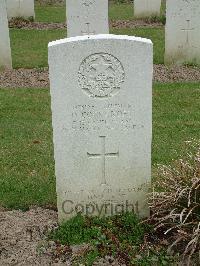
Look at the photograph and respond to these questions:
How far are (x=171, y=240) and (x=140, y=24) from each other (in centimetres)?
1126

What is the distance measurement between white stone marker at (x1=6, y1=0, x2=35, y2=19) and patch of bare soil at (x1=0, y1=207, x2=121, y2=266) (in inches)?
449

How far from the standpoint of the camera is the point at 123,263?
407 centimetres

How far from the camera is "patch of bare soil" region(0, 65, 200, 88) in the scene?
924cm

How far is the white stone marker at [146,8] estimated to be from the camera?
1548 centimetres

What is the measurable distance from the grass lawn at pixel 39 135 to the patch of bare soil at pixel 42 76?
0.36m

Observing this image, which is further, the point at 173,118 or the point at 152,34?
the point at 152,34

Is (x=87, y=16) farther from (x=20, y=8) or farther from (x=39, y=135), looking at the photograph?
(x=20, y=8)

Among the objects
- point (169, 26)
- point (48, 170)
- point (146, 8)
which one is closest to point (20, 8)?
point (146, 8)

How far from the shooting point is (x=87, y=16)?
398 inches

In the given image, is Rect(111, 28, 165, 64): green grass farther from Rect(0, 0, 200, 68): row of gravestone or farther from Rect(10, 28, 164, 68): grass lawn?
Rect(0, 0, 200, 68): row of gravestone

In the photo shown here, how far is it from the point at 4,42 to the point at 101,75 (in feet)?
20.1

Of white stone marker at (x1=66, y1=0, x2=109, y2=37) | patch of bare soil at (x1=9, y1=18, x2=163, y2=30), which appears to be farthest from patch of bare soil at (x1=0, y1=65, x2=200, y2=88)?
patch of bare soil at (x1=9, y1=18, x2=163, y2=30)

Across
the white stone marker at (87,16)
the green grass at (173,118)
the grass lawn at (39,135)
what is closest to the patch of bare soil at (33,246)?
the grass lawn at (39,135)

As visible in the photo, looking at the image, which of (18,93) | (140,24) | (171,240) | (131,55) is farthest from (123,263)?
(140,24)
